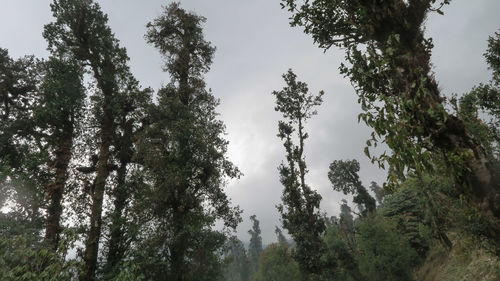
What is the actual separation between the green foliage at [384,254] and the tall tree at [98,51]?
22.8 m

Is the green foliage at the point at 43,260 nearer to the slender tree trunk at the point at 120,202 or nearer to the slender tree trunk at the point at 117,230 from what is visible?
the slender tree trunk at the point at 120,202

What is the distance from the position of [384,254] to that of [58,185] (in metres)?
25.5

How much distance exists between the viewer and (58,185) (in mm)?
13406

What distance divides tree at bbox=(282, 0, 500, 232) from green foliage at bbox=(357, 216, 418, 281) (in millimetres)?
22856

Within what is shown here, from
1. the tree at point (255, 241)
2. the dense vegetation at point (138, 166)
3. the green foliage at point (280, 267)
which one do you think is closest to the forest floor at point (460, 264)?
the dense vegetation at point (138, 166)

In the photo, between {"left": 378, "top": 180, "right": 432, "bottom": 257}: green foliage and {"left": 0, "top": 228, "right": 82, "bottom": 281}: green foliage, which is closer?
{"left": 0, "top": 228, "right": 82, "bottom": 281}: green foliage

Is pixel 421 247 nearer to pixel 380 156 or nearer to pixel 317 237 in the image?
pixel 317 237

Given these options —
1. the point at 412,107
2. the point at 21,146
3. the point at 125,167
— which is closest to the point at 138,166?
the point at 125,167

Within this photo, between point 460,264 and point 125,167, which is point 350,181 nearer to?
point 460,264

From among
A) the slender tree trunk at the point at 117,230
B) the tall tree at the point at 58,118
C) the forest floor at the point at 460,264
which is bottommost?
the forest floor at the point at 460,264

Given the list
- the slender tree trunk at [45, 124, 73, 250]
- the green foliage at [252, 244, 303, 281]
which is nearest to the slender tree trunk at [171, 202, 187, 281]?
the slender tree trunk at [45, 124, 73, 250]

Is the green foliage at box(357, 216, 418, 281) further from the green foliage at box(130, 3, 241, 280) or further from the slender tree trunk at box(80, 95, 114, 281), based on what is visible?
the slender tree trunk at box(80, 95, 114, 281)

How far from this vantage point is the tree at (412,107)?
9.62 ft

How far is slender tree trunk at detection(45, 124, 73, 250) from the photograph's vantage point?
12.8 metres
